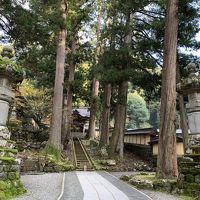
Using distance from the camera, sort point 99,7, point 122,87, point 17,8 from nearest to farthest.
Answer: point 17,8 < point 122,87 < point 99,7

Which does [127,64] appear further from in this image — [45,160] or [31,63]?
[45,160]

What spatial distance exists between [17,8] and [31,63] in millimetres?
3640

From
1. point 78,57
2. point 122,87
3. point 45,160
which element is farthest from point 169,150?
point 78,57

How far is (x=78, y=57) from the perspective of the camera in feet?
80.8

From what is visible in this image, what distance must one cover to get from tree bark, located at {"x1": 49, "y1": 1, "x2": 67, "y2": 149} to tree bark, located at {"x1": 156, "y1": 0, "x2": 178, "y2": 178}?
333 inches

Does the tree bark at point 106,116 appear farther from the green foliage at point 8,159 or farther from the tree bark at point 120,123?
the green foliage at point 8,159

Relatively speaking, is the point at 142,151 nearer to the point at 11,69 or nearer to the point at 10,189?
the point at 11,69

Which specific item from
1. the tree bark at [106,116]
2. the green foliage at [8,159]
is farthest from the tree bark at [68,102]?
the green foliage at [8,159]

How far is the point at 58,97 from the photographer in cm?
1855

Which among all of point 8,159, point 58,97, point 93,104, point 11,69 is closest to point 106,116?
point 93,104

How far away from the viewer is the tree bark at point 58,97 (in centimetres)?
1793

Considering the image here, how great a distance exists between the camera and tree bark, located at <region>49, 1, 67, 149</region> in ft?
58.8

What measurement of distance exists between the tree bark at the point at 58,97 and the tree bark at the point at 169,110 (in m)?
8.45

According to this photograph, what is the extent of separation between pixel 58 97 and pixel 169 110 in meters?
9.29
